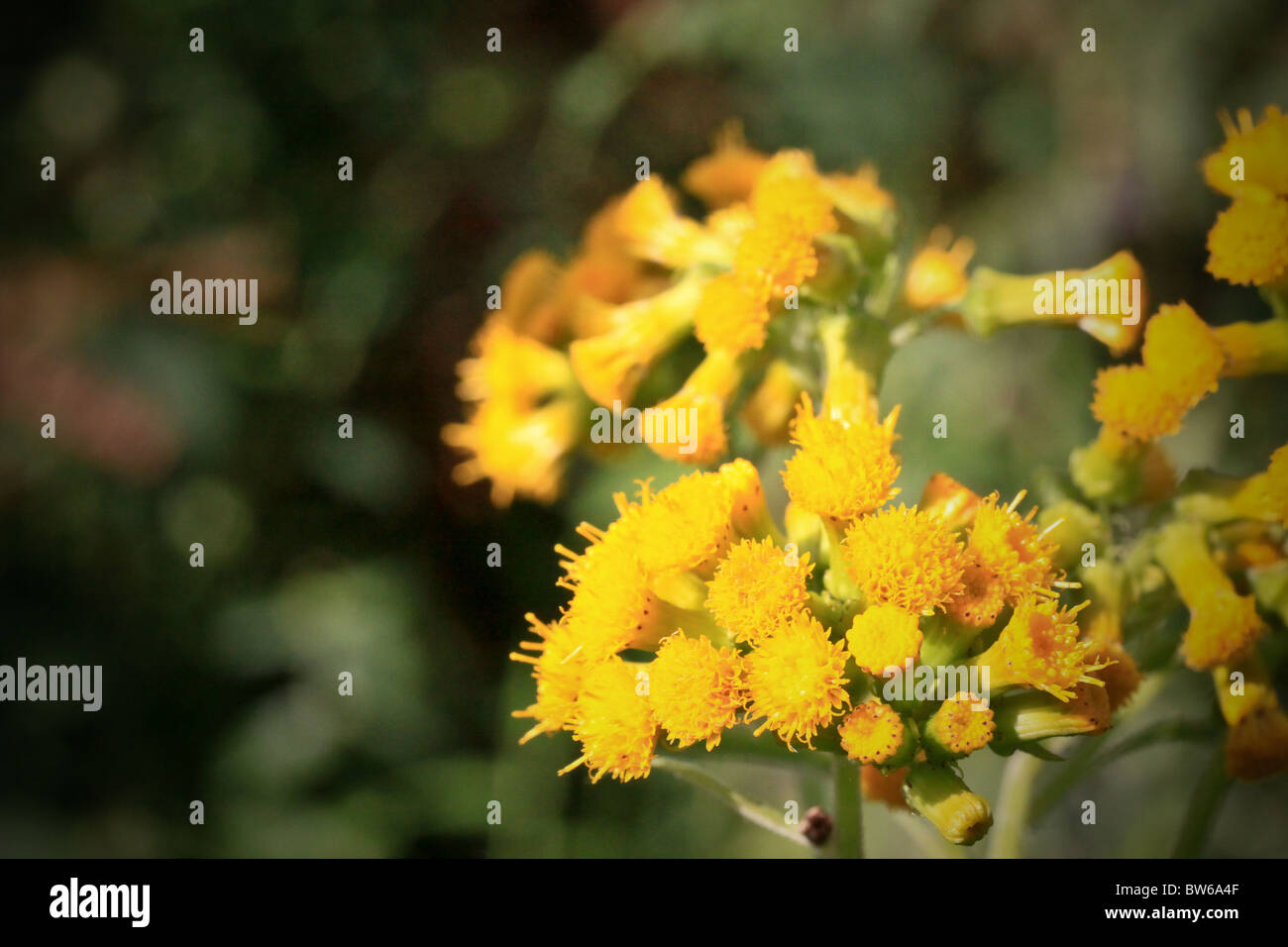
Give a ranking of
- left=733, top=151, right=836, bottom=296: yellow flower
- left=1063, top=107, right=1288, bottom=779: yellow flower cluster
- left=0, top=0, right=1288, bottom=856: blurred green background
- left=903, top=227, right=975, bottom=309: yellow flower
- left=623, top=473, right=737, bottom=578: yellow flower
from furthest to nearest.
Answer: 1. left=0, top=0, right=1288, bottom=856: blurred green background
2. left=903, top=227, right=975, bottom=309: yellow flower
3. left=733, top=151, right=836, bottom=296: yellow flower
4. left=1063, top=107, right=1288, bottom=779: yellow flower cluster
5. left=623, top=473, right=737, bottom=578: yellow flower

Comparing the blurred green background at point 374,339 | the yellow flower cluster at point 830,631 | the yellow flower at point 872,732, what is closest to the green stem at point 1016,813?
the yellow flower cluster at point 830,631

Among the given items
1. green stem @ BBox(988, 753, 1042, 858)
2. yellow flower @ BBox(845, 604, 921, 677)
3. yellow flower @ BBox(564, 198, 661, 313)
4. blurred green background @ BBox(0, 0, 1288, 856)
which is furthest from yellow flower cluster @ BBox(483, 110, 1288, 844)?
blurred green background @ BBox(0, 0, 1288, 856)

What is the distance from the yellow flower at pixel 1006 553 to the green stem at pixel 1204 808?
63 cm

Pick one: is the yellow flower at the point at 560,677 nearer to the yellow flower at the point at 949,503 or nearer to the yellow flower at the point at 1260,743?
the yellow flower at the point at 949,503

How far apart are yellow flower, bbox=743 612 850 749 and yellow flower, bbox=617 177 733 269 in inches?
29.7

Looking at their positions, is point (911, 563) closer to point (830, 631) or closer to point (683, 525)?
point (830, 631)

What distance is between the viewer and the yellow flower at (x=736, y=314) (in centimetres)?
162

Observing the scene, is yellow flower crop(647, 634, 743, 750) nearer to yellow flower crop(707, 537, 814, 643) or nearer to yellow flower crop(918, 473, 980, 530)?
yellow flower crop(707, 537, 814, 643)

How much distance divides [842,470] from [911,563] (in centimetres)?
15

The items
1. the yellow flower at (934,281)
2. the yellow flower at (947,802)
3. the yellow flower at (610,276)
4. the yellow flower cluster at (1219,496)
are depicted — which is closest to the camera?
the yellow flower at (947,802)

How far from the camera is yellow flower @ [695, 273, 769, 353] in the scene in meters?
1.62

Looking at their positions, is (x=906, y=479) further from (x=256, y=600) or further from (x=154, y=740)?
(x=154, y=740)

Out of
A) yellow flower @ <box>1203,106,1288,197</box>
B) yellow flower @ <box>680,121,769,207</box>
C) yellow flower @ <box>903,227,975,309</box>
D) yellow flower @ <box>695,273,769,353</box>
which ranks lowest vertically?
yellow flower @ <box>695,273,769,353</box>
